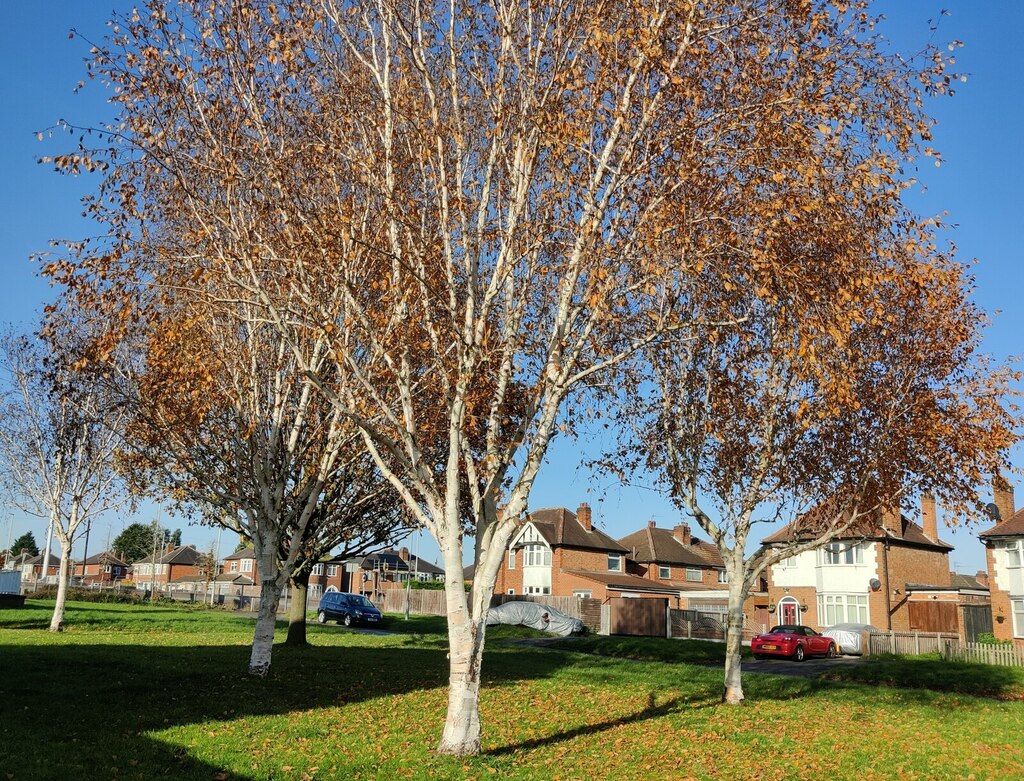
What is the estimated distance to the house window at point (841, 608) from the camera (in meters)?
46.9

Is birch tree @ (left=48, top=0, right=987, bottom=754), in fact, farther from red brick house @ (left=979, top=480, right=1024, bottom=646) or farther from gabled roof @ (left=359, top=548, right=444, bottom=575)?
gabled roof @ (left=359, top=548, right=444, bottom=575)

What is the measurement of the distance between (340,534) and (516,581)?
39.1m

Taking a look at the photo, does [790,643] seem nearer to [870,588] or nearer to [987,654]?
[987,654]

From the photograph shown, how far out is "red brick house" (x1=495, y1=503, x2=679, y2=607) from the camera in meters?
60.4

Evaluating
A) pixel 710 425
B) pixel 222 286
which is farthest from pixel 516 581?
pixel 222 286

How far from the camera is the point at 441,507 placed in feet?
39.6

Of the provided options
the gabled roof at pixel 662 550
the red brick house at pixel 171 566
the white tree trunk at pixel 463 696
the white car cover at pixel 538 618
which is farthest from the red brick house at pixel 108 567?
the white tree trunk at pixel 463 696

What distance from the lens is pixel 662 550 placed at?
6931cm

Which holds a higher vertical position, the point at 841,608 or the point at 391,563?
the point at 391,563

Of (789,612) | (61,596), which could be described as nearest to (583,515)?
(789,612)

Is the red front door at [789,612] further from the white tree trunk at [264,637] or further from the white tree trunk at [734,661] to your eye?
the white tree trunk at [264,637]

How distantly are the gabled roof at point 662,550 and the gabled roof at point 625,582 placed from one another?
259 cm

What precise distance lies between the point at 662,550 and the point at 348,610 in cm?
3063

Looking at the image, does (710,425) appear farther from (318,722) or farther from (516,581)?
(516,581)
